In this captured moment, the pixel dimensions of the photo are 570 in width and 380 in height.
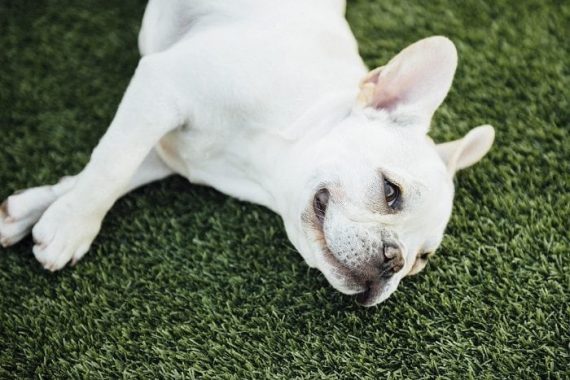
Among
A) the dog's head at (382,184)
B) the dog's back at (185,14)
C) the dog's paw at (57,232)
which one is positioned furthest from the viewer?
the dog's back at (185,14)

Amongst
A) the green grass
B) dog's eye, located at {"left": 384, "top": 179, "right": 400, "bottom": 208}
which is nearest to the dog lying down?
dog's eye, located at {"left": 384, "top": 179, "right": 400, "bottom": 208}

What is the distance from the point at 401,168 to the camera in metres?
2.64

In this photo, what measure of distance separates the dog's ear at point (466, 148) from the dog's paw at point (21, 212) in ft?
5.32

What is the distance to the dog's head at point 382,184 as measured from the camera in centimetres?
258

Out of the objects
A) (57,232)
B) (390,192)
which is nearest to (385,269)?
(390,192)

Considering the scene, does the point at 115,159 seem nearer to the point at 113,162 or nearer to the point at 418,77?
the point at 113,162

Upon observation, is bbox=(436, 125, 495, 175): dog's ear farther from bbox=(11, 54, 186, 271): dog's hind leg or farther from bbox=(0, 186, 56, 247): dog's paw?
bbox=(0, 186, 56, 247): dog's paw

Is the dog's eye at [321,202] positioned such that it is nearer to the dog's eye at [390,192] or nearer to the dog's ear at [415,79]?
the dog's eye at [390,192]

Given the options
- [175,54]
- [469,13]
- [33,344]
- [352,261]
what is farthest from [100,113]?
[469,13]

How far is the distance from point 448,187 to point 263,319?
88cm

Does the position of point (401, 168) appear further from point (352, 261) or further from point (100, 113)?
point (100, 113)

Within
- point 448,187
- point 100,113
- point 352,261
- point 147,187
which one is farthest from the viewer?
point 100,113

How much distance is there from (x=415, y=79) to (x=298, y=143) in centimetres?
50

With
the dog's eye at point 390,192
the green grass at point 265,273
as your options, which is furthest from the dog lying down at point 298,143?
the green grass at point 265,273
